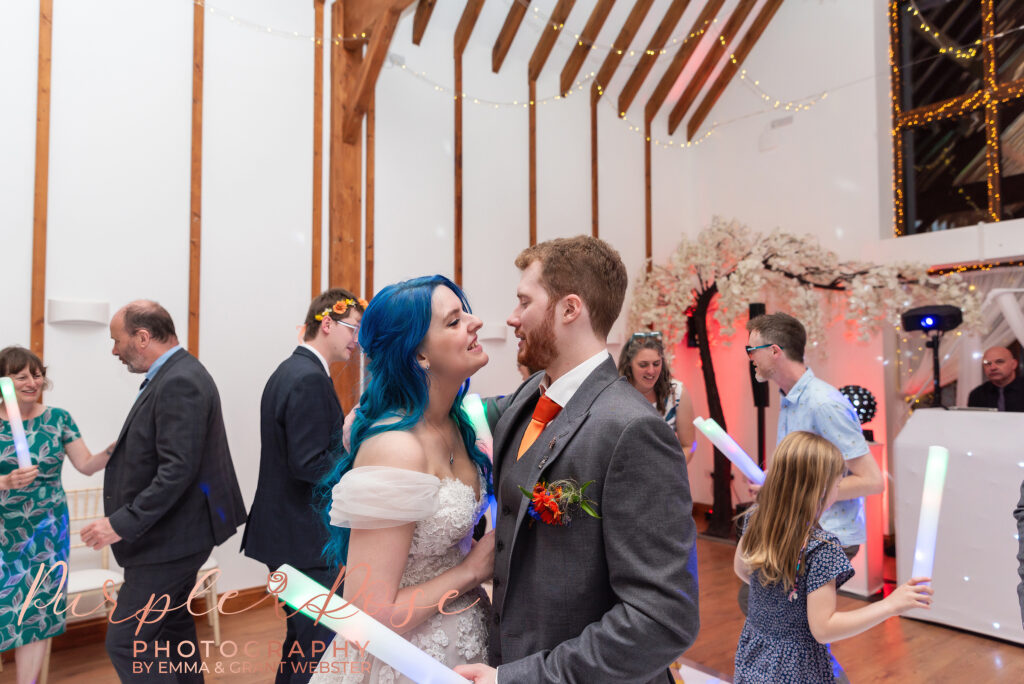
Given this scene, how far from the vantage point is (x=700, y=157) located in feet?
25.6

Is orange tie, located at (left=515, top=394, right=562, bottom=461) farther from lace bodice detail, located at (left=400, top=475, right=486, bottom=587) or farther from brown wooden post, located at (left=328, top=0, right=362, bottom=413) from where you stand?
brown wooden post, located at (left=328, top=0, right=362, bottom=413)

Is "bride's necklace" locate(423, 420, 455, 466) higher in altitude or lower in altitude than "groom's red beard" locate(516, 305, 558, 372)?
lower

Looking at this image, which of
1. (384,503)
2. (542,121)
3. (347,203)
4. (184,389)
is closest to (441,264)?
(347,203)

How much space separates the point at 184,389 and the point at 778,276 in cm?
505

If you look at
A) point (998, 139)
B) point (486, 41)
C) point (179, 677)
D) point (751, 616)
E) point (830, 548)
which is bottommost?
point (179, 677)

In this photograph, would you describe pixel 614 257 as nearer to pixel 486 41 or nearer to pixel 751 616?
pixel 751 616

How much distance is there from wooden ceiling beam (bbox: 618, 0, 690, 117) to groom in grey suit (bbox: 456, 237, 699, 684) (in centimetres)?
596

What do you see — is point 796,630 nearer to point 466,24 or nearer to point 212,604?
point 212,604

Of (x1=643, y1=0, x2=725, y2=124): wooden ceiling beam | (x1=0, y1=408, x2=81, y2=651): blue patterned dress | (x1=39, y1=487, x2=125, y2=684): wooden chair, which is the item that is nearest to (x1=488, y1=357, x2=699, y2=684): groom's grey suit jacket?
(x1=0, y1=408, x2=81, y2=651): blue patterned dress

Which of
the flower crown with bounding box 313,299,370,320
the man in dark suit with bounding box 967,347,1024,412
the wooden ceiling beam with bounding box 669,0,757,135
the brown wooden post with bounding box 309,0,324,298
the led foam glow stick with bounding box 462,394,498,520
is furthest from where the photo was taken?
the wooden ceiling beam with bounding box 669,0,757,135

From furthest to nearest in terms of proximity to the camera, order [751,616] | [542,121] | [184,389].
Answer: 1. [542,121]
2. [184,389]
3. [751,616]

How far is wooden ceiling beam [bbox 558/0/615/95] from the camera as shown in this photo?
6258 millimetres

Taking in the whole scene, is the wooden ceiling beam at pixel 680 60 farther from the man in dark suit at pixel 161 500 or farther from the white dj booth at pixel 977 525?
the man in dark suit at pixel 161 500

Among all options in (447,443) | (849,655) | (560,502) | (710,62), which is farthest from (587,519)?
(710,62)
